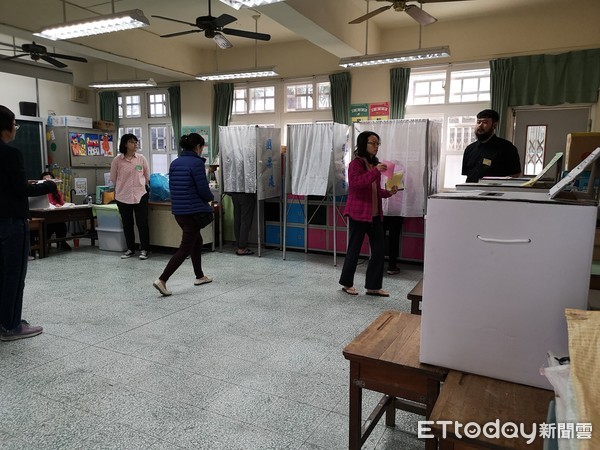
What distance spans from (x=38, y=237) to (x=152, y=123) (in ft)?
12.4

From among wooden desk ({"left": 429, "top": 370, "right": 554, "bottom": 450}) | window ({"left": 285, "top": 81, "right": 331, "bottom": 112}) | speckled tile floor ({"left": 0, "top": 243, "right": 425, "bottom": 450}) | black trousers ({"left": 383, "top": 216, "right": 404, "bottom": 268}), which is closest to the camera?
wooden desk ({"left": 429, "top": 370, "right": 554, "bottom": 450})

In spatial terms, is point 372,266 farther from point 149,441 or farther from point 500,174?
point 149,441

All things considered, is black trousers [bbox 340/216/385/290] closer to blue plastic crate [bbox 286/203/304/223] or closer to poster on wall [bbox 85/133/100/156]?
blue plastic crate [bbox 286/203/304/223]

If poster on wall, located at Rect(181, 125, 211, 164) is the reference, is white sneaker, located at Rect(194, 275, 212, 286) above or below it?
below

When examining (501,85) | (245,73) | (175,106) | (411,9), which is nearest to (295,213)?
(245,73)

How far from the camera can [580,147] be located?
7.32 ft

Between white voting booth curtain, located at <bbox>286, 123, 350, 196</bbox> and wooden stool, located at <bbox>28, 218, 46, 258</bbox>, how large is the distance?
11.8 feet

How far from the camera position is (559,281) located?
985 mm

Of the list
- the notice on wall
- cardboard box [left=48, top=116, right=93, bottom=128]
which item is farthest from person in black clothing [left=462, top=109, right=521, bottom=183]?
cardboard box [left=48, top=116, right=93, bottom=128]

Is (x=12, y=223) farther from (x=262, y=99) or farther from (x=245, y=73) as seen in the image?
(x=262, y=99)

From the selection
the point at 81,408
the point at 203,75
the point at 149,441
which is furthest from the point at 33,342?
the point at 203,75

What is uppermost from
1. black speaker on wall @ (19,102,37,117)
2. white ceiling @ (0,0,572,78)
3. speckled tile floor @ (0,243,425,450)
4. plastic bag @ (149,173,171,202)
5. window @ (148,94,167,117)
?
white ceiling @ (0,0,572,78)

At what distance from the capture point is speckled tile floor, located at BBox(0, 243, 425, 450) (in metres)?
2.03

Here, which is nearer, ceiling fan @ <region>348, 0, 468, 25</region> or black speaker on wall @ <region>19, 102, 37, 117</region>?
ceiling fan @ <region>348, 0, 468, 25</region>
